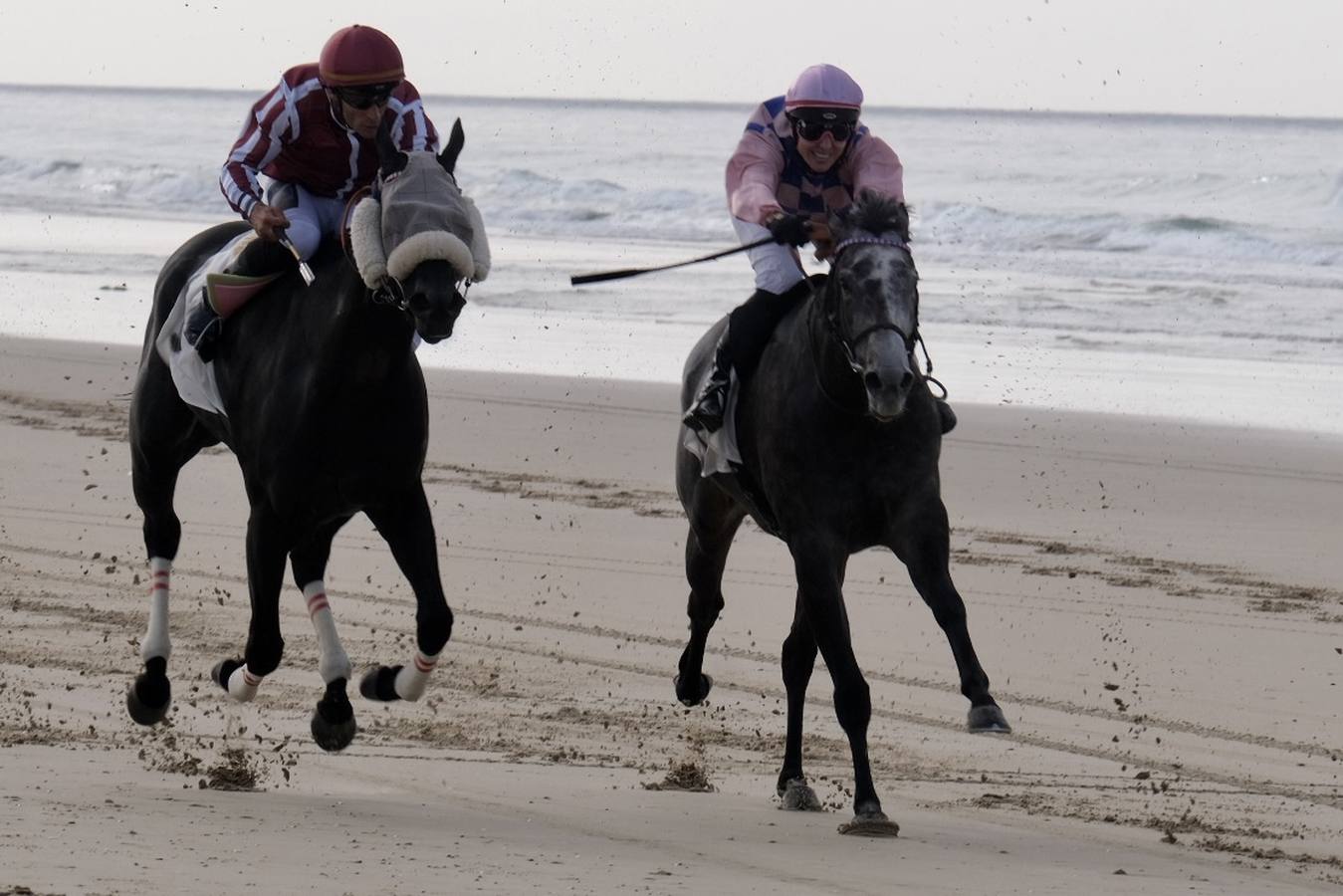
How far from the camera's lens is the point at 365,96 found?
7.04 meters

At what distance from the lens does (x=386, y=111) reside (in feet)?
23.4

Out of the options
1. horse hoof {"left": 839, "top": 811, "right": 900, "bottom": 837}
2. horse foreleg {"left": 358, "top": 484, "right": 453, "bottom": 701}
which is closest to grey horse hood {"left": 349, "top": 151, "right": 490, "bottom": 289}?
horse foreleg {"left": 358, "top": 484, "right": 453, "bottom": 701}

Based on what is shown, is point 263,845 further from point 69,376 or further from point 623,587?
point 69,376

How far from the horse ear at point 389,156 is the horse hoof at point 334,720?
5.66 ft

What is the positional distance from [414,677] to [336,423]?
96cm

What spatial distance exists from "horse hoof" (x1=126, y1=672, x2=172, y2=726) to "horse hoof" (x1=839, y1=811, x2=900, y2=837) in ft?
8.36

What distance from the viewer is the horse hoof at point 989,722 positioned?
6438mm

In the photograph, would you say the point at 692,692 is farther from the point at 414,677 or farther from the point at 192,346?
the point at 192,346

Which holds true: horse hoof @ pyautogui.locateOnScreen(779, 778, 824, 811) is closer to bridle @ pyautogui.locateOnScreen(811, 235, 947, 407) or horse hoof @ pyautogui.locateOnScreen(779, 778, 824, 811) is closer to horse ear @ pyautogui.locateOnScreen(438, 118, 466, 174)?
bridle @ pyautogui.locateOnScreen(811, 235, 947, 407)

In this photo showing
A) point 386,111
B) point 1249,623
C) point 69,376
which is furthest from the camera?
point 69,376

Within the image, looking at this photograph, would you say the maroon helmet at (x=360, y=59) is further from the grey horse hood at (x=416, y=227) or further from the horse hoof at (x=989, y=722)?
the horse hoof at (x=989, y=722)

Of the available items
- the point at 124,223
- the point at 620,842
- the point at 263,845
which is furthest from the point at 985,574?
the point at 124,223

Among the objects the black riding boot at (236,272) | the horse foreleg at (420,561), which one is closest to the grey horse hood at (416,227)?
the black riding boot at (236,272)

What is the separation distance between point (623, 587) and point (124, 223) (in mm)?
28323
